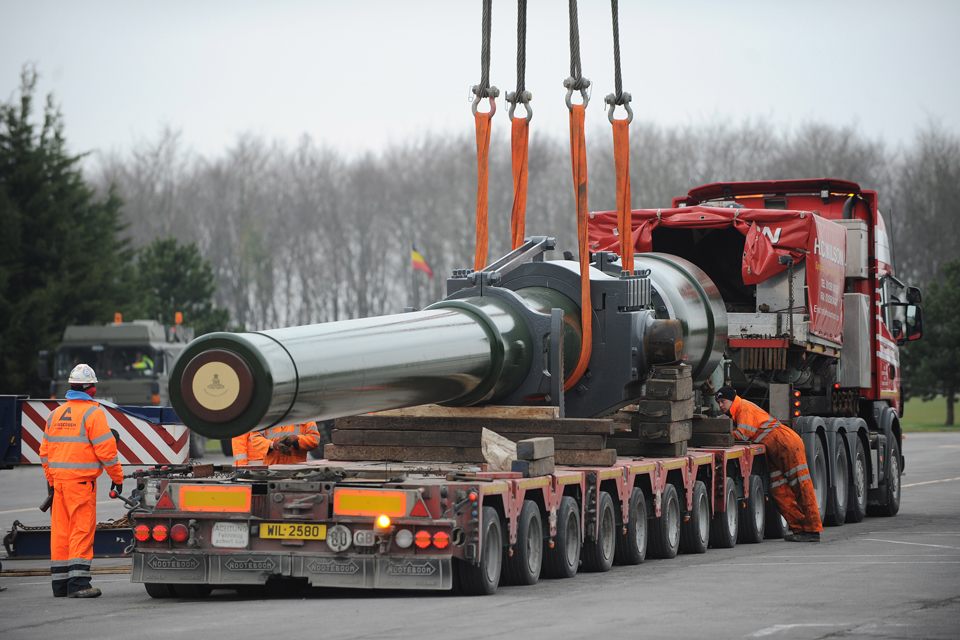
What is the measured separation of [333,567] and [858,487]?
11.1m

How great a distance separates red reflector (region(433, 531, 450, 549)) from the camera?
9.73 meters

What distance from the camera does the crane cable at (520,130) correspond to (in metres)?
12.9

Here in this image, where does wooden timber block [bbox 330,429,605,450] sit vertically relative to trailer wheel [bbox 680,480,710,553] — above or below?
above

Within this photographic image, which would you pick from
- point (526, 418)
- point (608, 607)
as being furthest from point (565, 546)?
point (608, 607)

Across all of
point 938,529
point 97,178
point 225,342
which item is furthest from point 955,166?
point 225,342

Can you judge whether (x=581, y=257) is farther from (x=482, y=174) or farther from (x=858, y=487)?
(x=858, y=487)

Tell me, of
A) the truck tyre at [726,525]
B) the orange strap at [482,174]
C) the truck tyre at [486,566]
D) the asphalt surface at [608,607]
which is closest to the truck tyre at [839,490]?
the truck tyre at [726,525]

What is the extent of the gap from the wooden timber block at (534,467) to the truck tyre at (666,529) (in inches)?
104

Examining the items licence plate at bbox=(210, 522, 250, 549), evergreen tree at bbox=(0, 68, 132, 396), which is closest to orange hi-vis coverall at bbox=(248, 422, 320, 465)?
licence plate at bbox=(210, 522, 250, 549)

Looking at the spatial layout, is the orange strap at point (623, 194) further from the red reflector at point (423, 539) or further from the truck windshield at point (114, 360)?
the truck windshield at point (114, 360)

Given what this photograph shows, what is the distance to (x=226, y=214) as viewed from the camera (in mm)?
74875

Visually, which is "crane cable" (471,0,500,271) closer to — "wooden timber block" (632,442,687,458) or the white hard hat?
"wooden timber block" (632,442,687,458)

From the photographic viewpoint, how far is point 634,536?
513 inches

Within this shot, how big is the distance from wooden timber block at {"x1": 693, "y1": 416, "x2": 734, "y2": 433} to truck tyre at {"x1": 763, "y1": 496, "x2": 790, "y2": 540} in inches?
70.7
